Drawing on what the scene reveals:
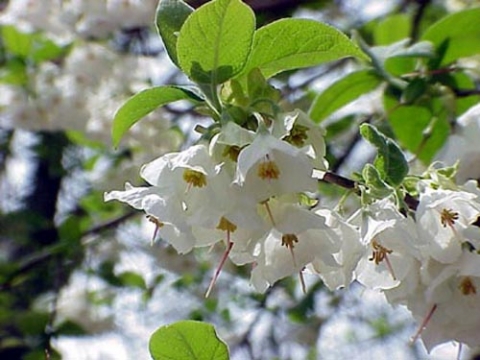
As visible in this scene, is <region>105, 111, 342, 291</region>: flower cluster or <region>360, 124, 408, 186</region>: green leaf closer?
<region>105, 111, 342, 291</region>: flower cluster

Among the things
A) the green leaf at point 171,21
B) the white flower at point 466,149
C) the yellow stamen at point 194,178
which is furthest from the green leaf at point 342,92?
the yellow stamen at point 194,178

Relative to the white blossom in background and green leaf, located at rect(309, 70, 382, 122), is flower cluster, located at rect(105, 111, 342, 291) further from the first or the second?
the white blossom in background

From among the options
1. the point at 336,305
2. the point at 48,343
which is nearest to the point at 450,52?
the point at 48,343

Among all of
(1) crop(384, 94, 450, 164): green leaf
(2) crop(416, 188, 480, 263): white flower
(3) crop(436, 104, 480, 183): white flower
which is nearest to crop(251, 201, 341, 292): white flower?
(2) crop(416, 188, 480, 263): white flower

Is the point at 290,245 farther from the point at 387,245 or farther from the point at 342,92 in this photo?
the point at 342,92

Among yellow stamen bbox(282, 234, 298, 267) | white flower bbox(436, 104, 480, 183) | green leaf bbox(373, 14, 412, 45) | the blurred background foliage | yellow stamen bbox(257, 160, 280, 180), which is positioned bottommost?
the blurred background foliage
